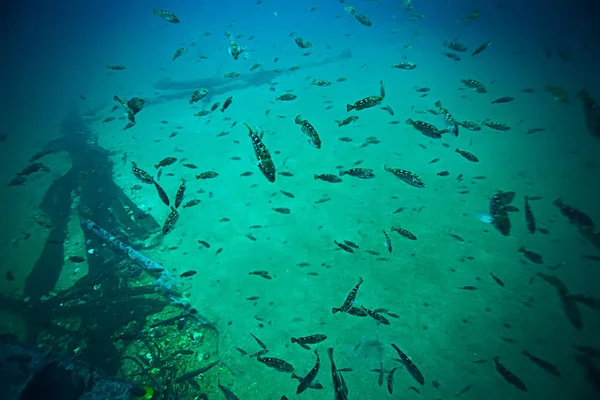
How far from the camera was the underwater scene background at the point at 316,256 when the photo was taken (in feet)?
20.5

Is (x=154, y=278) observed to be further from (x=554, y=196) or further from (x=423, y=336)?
(x=554, y=196)

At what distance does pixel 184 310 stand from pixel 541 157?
18420mm

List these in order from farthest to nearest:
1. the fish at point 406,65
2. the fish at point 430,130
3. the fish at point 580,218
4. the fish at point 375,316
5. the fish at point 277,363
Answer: the fish at point 406,65 → the fish at point 430,130 → the fish at point 580,218 → the fish at point 375,316 → the fish at point 277,363

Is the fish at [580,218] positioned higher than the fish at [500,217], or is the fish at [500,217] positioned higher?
the fish at [500,217]

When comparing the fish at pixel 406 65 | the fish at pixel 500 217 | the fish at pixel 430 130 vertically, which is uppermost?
the fish at pixel 406 65

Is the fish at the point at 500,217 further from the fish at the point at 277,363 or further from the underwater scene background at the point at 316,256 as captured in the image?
the fish at the point at 277,363

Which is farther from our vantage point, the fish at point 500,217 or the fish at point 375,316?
the fish at point 375,316

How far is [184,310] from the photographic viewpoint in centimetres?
809

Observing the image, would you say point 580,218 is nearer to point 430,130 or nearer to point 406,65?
point 430,130

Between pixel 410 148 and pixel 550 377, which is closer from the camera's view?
pixel 550 377

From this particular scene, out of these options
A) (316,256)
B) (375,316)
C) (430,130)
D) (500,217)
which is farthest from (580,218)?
(316,256)

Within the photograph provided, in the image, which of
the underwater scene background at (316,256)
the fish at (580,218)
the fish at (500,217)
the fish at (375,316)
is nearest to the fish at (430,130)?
the underwater scene background at (316,256)

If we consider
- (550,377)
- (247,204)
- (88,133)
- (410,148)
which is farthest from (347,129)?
(88,133)

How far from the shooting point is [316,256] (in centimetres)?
972
